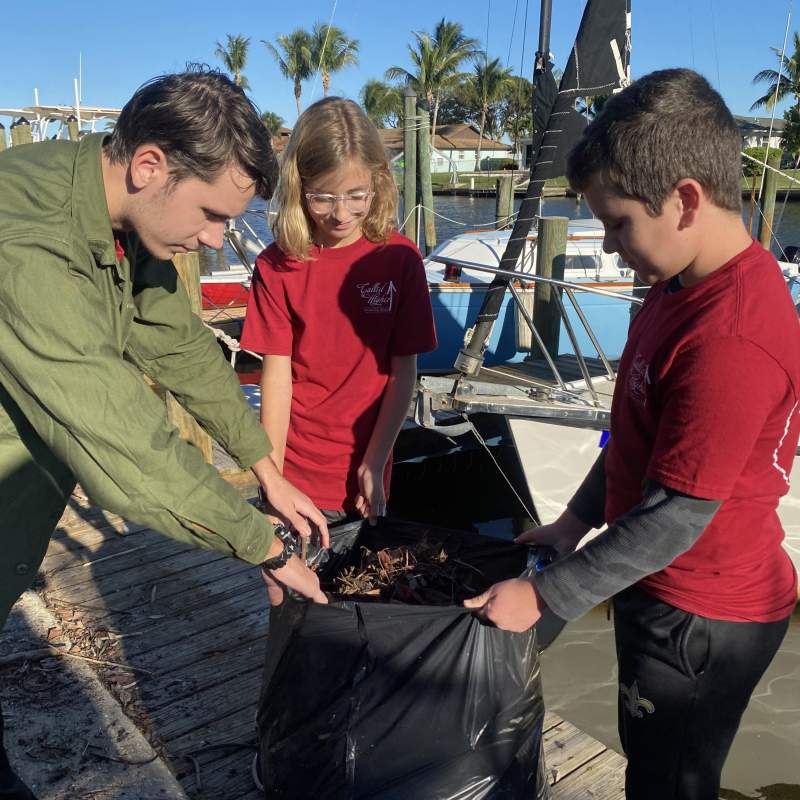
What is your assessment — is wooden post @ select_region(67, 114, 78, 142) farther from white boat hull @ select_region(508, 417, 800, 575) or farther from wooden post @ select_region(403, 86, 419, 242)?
white boat hull @ select_region(508, 417, 800, 575)

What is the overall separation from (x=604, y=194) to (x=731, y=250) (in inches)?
9.6

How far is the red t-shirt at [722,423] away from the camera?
1.24 m

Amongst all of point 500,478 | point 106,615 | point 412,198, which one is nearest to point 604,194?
point 106,615

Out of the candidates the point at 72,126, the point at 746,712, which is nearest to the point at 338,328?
the point at 746,712

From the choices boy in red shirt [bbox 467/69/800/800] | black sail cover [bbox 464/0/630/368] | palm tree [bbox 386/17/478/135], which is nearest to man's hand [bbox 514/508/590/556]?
boy in red shirt [bbox 467/69/800/800]

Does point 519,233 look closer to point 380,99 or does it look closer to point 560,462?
point 560,462

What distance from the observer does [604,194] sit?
1.34 meters

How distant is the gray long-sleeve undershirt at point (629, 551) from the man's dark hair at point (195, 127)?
0.94m

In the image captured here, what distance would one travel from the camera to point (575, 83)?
14.9 feet

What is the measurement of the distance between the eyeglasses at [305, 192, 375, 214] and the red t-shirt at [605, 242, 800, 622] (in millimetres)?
884

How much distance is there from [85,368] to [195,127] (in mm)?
460

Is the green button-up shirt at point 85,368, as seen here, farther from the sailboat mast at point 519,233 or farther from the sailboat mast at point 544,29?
the sailboat mast at point 544,29

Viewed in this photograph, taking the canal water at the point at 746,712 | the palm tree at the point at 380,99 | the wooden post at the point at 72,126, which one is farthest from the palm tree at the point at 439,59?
the canal water at the point at 746,712

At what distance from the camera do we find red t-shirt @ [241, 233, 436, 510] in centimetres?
218
